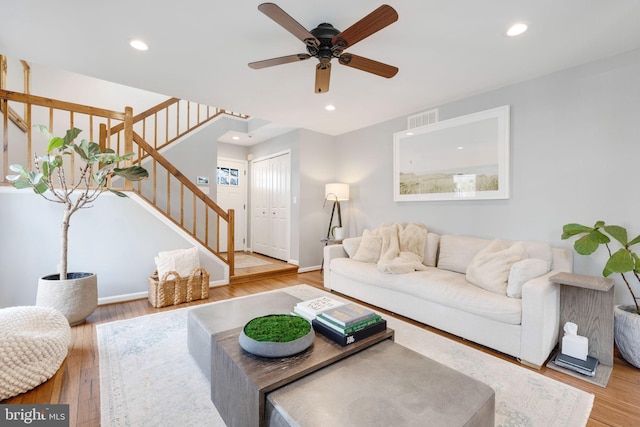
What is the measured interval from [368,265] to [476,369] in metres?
1.55

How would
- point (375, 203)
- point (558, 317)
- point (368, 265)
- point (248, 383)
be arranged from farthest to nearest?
point (375, 203) → point (368, 265) → point (558, 317) → point (248, 383)

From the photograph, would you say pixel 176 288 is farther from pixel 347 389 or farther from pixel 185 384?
pixel 347 389

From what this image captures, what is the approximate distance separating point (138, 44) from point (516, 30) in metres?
2.98

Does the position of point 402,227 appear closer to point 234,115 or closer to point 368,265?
point 368,265

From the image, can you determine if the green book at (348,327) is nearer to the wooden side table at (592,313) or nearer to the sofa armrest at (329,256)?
the wooden side table at (592,313)

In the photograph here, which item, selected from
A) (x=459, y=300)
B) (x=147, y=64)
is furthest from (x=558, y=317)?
(x=147, y=64)

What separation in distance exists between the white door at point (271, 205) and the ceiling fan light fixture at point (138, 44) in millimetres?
2934

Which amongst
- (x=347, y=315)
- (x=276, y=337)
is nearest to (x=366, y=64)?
(x=347, y=315)

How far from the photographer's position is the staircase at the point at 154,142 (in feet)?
10.8

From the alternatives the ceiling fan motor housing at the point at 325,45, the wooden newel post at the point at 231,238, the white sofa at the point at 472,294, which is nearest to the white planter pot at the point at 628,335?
the white sofa at the point at 472,294

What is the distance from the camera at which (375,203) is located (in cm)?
431

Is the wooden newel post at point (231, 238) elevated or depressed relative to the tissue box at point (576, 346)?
elevated

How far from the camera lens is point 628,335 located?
1932 mm

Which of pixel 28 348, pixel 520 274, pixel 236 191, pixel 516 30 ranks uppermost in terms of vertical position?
pixel 516 30
